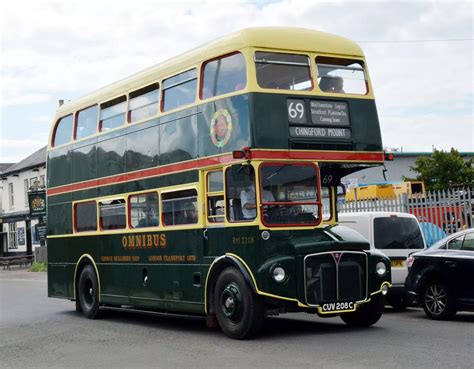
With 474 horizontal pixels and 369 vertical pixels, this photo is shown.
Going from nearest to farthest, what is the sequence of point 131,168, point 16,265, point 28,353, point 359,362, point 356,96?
1. point 359,362
2. point 28,353
3. point 356,96
4. point 131,168
5. point 16,265

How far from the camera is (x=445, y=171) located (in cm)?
5203

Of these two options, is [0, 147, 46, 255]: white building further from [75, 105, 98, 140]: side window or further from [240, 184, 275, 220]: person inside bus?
[240, 184, 275, 220]: person inside bus

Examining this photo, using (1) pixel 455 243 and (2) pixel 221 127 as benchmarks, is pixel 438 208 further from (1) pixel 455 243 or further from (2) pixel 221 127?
(2) pixel 221 127

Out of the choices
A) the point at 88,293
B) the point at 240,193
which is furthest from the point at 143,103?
the point at 88,293

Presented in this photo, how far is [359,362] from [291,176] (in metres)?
3.36

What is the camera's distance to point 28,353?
39.0ft

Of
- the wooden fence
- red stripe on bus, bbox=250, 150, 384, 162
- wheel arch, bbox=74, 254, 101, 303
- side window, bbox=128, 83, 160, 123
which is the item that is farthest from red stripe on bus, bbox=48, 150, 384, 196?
the wooden fence

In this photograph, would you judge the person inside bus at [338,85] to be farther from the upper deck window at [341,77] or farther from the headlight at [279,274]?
the headlight at [279,274]

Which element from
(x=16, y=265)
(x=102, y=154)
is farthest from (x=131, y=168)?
(x=16, y=265)

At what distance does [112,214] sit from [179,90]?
3.50 meters

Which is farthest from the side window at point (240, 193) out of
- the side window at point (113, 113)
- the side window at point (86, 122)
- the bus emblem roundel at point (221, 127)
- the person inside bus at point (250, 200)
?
the side window at point (86, 122)

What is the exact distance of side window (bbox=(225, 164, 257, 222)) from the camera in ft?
38.8

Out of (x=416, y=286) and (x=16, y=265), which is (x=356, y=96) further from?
(x=16, y=265)

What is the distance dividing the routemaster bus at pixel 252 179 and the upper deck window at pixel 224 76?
22 millimetres
